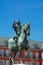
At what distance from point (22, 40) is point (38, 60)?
5501 cm

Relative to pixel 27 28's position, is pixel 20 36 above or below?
below

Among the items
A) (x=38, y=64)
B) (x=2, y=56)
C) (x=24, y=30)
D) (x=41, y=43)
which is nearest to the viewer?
(x=24, y=30)

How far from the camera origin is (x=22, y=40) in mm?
31297

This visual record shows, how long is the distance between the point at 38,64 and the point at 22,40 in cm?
5670

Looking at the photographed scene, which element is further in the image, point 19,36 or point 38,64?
point 38,64

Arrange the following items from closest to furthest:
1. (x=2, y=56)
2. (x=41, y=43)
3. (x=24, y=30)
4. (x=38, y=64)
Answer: (x=24, y=30) < (x=2, y=56) < (x=38, y=64) < (x=41, y=43)

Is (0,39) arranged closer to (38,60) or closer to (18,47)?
(38,60)

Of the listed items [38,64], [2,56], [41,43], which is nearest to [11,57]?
[2,56]

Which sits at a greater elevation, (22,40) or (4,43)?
(4,43)

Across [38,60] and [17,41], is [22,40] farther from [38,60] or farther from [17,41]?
[38,60]

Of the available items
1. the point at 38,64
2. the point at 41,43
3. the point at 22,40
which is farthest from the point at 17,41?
the point at 41,43

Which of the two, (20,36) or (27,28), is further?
(20,36)

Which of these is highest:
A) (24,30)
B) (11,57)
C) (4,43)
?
(4,43)

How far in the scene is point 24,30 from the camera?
31.2 metres
